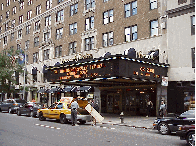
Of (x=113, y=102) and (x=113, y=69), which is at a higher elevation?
(x=113, y=69)

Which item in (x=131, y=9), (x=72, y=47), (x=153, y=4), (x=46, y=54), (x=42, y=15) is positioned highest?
(x=42, y=15)

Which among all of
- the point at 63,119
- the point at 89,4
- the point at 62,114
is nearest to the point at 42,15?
the point at 89,4

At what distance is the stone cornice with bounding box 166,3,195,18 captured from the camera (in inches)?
1021

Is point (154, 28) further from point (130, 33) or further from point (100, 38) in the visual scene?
point (100, 38)

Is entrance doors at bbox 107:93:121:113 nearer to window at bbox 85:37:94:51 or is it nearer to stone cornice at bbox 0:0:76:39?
window at bbox 85:37:94:51

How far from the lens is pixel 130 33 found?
107 ft

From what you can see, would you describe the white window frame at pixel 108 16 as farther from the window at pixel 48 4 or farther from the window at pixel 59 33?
the window at pixel 48 4

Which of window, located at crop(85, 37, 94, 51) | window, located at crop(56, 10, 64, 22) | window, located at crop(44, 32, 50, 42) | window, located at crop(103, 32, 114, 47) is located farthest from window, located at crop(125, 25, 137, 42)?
window, located at crop(44, 32, 50, 42)

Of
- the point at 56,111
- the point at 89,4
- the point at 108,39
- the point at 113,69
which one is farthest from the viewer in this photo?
the point at 89,4

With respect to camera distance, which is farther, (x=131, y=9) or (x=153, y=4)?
(x=131, y=9)

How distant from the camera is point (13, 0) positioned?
196ft

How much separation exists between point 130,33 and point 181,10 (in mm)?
7513

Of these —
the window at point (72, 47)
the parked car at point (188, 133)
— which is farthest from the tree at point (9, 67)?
the parked car at point (188, 133)

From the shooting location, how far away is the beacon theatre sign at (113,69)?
23859 millimetres
